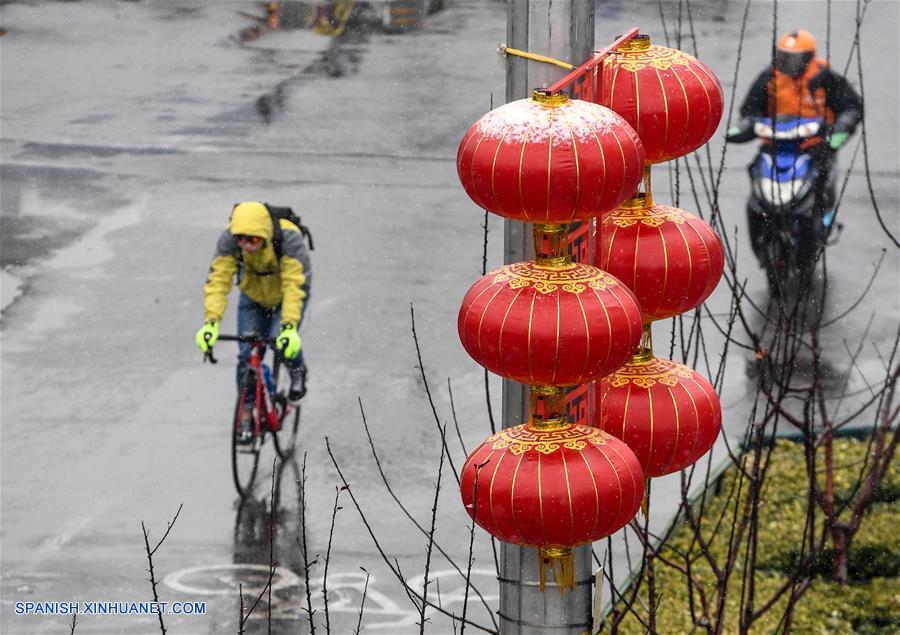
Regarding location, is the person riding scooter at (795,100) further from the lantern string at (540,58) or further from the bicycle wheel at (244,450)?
the lantern string at (540,58)

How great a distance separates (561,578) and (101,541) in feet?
18.7

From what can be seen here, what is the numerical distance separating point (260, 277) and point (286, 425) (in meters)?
1.39

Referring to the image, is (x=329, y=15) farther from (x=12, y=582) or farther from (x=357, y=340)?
(x=12, y=582)

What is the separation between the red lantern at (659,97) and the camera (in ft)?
19.7

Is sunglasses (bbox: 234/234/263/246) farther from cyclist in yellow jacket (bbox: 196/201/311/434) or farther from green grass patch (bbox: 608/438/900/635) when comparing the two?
green grass patch (bbox: 608/438/900/635)

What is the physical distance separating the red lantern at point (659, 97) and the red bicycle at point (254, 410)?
548 cm

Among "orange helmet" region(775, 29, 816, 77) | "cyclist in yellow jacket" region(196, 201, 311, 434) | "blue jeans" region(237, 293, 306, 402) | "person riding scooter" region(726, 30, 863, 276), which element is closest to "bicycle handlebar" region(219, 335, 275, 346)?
"cyclist in yellow jacket" region(196, 201, 311, 434)

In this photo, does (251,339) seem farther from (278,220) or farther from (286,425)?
(286,425)

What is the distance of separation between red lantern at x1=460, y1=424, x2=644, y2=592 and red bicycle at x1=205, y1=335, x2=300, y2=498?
226 inches

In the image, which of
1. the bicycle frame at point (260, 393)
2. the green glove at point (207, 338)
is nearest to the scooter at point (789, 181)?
the bicycle frame at point (260, 393)

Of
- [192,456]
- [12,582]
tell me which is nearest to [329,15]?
[192,456]

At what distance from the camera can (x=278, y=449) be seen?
11.7m

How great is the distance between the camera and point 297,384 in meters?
11.9

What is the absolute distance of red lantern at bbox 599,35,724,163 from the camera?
602cm
